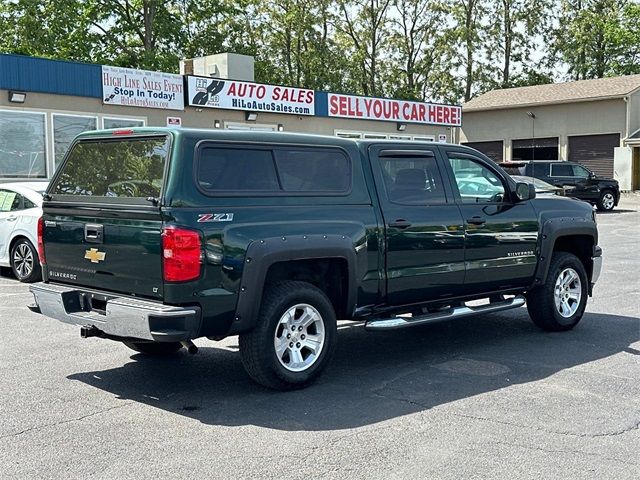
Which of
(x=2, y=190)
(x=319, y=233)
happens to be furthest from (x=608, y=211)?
(x=319, y=233)

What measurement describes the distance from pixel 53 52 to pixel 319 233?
118ft

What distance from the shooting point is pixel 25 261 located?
1196 centimetres

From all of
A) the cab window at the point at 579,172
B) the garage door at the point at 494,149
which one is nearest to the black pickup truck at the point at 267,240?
the cab window at the point at 579,172

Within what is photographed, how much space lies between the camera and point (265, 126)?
2208cm

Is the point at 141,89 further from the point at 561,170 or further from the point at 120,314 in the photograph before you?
the point at 561,170

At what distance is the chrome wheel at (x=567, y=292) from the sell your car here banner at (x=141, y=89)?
13247 millimetres

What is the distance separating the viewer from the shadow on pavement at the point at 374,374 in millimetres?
5586

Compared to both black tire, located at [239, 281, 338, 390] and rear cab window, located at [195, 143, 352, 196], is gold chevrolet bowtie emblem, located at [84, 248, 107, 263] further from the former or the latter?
black tire, located at [239, 281, 338, 390]

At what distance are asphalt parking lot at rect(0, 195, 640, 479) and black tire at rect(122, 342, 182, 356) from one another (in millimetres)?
89

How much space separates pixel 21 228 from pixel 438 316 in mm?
7405

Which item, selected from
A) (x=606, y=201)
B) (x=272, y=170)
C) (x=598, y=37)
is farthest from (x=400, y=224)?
(x=598, y=37)

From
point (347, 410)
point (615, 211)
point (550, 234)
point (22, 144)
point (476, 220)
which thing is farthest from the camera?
point (615, 211)

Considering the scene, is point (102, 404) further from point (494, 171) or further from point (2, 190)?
point (2, 190)

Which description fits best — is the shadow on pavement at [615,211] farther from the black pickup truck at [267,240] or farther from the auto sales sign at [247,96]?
the black pickup truck at [267,240]
